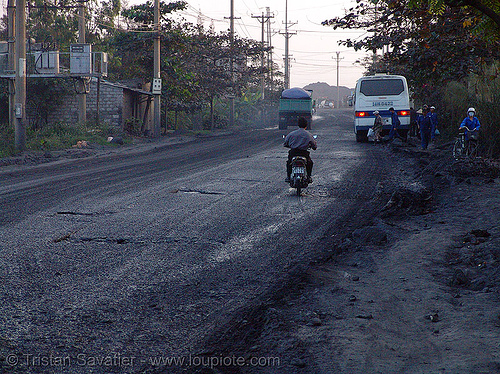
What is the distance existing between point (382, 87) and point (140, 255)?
2245cm

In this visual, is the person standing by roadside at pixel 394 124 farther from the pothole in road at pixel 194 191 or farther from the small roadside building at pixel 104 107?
the small roadside building at pixel 104 107

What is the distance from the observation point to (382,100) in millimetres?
26734

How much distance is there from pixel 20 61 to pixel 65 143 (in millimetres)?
5180

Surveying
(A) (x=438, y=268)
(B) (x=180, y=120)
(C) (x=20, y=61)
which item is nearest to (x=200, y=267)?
(A) (x=438, y=268)

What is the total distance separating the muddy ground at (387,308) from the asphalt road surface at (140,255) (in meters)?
0.39

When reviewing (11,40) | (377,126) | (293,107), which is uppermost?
(11,40)

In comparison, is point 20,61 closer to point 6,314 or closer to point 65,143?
point 65,143

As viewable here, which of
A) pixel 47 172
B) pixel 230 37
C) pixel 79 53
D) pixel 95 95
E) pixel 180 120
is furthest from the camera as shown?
pixel 230 37

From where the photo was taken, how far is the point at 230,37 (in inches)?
2031

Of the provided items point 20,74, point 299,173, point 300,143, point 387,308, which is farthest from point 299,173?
point 20,74

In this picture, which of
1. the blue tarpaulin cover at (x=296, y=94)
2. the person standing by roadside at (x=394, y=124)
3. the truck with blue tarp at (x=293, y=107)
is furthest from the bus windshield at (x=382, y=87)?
the blue tarpaulin cover at (x=296, y=94)

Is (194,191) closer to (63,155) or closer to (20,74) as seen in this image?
(63,155)

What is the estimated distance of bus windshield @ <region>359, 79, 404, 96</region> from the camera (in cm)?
2691

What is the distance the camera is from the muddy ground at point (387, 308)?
12.7ft
